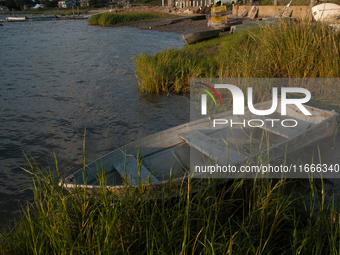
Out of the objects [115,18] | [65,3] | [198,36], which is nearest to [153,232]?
[198,36]

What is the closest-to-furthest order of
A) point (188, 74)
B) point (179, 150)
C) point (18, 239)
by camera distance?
point (18, 239), point (179, 150), point (188, 74)

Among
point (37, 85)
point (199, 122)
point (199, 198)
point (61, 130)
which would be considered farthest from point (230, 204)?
point (37, 85)

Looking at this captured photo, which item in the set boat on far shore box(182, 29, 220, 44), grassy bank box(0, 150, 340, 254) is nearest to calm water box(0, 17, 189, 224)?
grassy bank box(0, 150, 340, 254)

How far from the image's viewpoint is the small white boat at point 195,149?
365 cm

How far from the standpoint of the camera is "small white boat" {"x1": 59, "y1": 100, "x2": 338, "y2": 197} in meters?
3.65

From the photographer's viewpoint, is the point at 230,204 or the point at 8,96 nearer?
the point at 230,204

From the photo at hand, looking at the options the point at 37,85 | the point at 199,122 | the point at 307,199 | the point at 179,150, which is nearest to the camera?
the point at 307,199

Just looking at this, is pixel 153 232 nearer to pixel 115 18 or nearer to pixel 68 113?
pixel 68 113

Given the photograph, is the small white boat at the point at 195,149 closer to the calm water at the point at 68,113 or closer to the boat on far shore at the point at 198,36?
the calm water at the point at 68,113

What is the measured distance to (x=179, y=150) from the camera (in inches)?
179

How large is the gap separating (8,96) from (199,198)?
29.7 feet

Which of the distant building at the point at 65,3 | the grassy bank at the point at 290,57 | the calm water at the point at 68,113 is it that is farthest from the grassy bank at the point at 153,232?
the distant building at the point at 65,3

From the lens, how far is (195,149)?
459 centimetres

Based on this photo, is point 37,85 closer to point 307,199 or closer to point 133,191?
point 133,191
